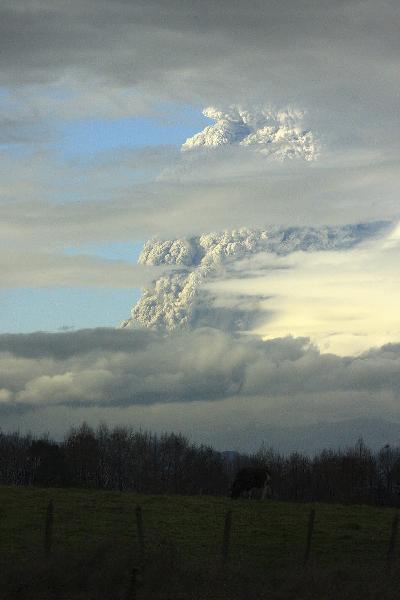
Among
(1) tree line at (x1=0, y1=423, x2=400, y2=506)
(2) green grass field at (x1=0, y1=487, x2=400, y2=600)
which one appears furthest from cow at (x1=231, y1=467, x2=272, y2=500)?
(1) tree line at (x1=0, y1=423, x2=400, y2=506)

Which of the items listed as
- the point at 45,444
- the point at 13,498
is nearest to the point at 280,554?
the point at 13,498

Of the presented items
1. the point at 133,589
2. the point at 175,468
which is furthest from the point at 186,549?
the point at 175,468

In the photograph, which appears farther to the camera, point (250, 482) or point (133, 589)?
point (250, 482)

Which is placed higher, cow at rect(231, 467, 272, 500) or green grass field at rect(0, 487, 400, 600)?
cow at rect(231, 467, 272, 500)

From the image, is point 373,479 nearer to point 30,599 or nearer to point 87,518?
point 87,518

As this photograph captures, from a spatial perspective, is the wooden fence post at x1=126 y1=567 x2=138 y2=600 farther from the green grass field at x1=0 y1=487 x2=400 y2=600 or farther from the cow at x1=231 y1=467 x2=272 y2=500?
the cow at x1=231 y1=467 x2=272 y2=500

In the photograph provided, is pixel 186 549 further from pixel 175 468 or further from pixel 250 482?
pixel 175 468
